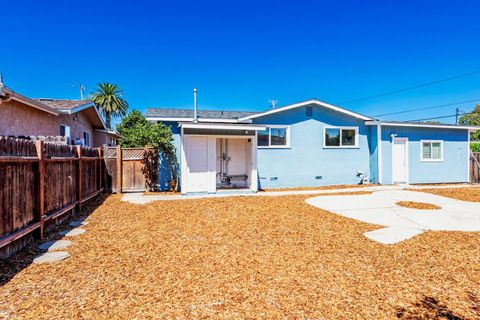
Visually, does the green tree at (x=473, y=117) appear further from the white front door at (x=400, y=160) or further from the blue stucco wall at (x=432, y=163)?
the white front door at (x=400, y=160)

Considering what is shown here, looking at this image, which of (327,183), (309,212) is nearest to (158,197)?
(309,212)

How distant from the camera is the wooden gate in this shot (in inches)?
443

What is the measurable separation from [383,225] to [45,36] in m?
19.3

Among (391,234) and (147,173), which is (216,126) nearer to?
(147,173)

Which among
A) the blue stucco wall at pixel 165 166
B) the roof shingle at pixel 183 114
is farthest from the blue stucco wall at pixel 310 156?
the blue stucco wall at pixel 165 166

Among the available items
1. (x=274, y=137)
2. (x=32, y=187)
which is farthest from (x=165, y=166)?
(x=32, y=187)

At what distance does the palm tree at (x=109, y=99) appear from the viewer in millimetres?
33312

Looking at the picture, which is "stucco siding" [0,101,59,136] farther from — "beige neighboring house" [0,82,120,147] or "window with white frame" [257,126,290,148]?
"window with white frame" [257,126,290,148]

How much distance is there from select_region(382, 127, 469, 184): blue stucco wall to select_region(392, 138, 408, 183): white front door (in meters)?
0.22

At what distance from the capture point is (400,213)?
7.07m

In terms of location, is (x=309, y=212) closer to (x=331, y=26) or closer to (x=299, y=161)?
(x=299, y=161)

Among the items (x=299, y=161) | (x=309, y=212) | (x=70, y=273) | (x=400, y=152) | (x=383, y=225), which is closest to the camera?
(x=70, y=273)

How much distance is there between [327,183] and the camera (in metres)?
13.7

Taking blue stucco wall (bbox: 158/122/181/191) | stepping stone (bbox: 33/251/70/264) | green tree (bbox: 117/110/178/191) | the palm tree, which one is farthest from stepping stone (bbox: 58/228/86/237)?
the palm tree
